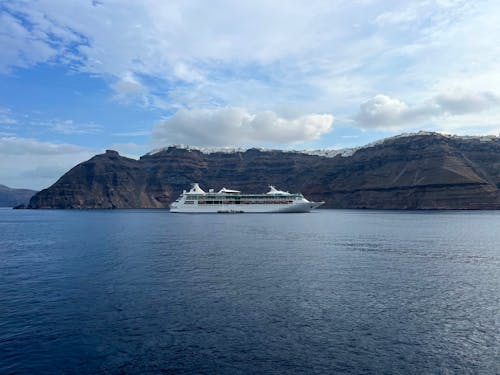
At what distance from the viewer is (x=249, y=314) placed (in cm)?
2688

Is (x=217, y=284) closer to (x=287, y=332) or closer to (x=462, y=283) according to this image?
(x=287, y=332)

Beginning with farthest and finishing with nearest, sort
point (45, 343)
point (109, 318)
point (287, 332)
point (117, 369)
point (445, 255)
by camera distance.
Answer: point (445, 255)
point (109, 318)
point (287, 332)
point (45, 343)
point (117, 369)

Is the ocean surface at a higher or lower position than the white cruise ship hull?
lower

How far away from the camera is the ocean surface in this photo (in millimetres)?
19609

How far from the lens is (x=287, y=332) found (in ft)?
77.2

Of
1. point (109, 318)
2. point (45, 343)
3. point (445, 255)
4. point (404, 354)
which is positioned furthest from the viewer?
point (445, 255)

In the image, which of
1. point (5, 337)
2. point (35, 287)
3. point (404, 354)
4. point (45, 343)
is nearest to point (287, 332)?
point (404, 354)

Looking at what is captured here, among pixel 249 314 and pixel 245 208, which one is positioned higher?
pixel 245 208

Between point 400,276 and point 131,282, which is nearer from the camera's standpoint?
point 131,282

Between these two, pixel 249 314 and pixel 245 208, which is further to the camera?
pixel 245 208

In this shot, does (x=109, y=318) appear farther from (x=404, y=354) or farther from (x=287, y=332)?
(x=404, y=354)

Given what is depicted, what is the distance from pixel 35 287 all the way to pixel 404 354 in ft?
105

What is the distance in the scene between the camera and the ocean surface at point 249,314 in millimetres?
19609

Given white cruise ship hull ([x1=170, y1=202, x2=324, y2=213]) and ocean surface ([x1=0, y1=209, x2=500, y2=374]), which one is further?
white cruise ship hull ([x1=170, y1=202, x2=324, y2=213])
